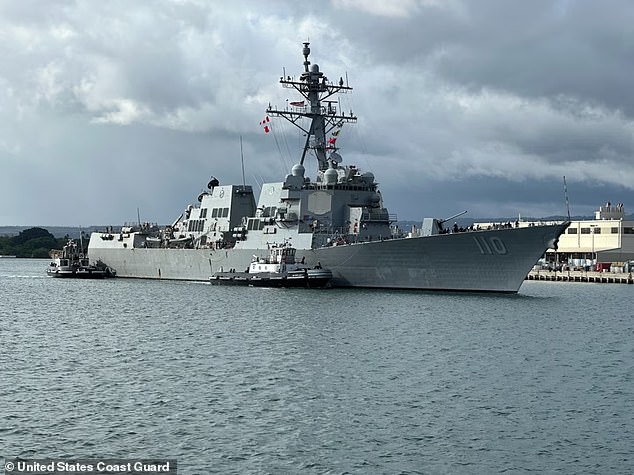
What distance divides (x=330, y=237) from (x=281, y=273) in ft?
10.6

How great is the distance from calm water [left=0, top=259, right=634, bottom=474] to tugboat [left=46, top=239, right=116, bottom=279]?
1135 inches

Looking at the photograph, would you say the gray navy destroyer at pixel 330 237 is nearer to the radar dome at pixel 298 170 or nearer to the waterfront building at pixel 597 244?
the radar dome at pixel 298 170

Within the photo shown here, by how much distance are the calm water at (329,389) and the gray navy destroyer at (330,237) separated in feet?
12.6

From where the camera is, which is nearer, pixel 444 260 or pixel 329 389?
pixel 329 389

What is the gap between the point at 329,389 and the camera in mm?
20594

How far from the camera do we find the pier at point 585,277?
212 ft

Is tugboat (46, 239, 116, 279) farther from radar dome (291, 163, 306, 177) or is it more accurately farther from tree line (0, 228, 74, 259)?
tree line (0, 228, 74, 259)

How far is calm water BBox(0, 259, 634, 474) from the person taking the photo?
51.2 ft

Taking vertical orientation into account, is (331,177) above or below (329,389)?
above

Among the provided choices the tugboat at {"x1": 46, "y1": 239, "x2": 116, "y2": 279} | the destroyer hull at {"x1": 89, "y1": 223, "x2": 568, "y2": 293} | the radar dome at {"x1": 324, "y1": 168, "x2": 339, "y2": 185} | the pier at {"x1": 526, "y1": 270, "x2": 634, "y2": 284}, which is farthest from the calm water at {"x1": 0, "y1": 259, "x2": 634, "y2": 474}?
the pier at {"x1": 526, "y1": 270, "x2": 634, "y2": 284}

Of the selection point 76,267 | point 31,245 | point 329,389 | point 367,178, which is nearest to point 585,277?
point 367,178
